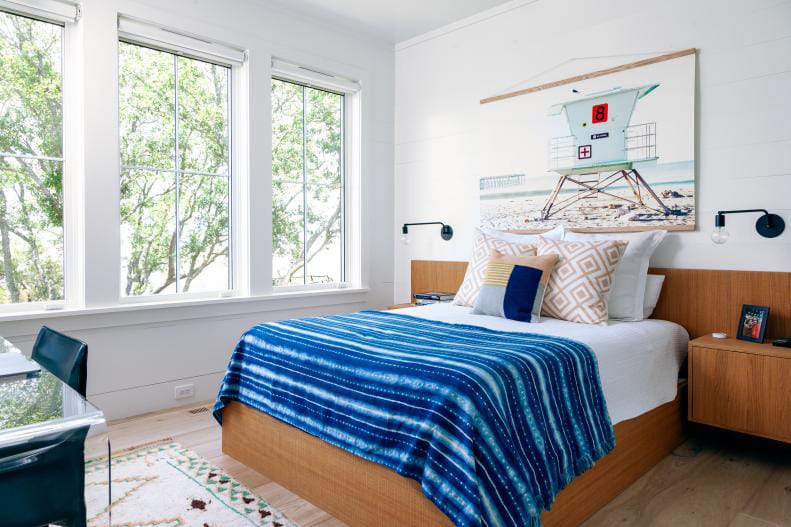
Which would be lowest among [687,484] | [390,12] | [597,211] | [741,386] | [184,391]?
[687,484]

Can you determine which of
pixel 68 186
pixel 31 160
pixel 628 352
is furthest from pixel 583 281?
pixel 31 160

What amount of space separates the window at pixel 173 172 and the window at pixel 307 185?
15.2 inches

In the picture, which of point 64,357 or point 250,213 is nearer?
point 64,357

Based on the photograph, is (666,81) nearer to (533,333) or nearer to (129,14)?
(533,333)

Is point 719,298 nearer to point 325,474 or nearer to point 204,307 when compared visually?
point 325,474

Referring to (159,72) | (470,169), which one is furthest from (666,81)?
(159,72)

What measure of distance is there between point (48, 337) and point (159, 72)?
2.15 m

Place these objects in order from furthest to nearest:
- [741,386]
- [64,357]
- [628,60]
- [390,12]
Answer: [390,12] → [628,60] → [741,386] → [64,357]

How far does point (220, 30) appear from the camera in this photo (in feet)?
11.3

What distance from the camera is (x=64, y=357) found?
1618 millimetres

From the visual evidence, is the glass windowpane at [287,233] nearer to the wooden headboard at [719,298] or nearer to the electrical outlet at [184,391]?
the electrical outlet at [184,391]

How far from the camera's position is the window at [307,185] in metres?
3.89

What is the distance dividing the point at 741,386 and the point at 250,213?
9.85ft

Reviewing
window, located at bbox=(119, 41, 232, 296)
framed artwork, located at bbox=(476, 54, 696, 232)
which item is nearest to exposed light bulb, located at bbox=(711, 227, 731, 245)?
framed artwork, located at bbox=(476, 54, 696, 232)
